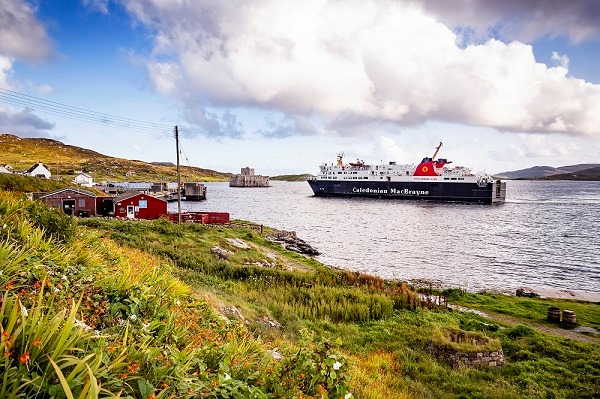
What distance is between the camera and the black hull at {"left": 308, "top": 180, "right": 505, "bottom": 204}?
336ft

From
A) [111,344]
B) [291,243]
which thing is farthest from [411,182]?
A: [111,344]

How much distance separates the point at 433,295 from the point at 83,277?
71.6 ft

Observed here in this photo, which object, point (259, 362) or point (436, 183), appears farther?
point (436, 183)

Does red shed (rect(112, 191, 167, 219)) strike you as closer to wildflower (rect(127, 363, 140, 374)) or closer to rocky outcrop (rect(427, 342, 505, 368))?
rocky outcrop (rect(427, 342, 505, 368))

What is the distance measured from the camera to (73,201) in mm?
44875

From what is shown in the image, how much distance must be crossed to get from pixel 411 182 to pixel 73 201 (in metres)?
92.5

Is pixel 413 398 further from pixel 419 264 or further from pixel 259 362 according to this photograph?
pixel 419 264

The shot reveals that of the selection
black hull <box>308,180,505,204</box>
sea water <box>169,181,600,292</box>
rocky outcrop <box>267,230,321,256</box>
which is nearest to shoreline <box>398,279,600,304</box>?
sea water <box>169,181,600,292</box>

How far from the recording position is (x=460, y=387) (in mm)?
10344

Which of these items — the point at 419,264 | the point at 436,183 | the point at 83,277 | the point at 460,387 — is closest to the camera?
the point at 83,277

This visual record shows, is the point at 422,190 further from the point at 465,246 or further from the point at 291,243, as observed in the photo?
the point at 291,243

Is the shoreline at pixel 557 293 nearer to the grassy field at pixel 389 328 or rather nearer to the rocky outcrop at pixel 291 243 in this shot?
the grassy field at pixel 389 328

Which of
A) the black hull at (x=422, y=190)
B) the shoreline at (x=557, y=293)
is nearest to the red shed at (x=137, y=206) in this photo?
the shoreline at (x=557, y=293)

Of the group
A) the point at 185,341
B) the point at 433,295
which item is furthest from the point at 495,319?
the point at 185,341
